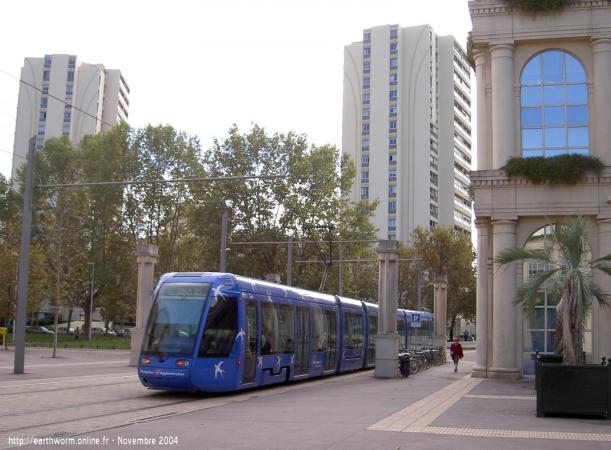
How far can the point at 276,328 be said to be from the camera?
19953 millimetres

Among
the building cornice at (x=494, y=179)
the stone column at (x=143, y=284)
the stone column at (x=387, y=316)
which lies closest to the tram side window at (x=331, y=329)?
the stone column at (x=387, y=316)

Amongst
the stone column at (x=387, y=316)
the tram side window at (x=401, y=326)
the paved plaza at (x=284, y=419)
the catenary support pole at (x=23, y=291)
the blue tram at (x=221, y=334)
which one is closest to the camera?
the paved plaza at (x=284, y=419)

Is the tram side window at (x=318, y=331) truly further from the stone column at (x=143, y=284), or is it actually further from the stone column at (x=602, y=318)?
the stone column at (x=602, y=318)

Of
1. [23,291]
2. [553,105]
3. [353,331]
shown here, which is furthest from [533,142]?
[23,291]

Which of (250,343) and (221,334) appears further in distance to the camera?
(250,343)

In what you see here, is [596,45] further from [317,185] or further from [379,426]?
[317,185]

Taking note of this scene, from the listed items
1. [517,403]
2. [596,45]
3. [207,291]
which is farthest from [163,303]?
[596,45]

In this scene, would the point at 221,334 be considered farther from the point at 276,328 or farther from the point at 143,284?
the point at 143,284

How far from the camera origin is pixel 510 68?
85.6 ft

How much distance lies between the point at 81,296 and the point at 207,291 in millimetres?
49679

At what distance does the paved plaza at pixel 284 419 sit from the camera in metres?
10.3

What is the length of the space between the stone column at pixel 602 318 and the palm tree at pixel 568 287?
355 inches

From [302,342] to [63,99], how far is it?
10612 centimetres

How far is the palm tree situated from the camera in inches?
578
